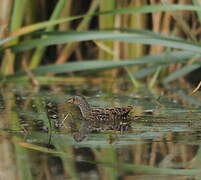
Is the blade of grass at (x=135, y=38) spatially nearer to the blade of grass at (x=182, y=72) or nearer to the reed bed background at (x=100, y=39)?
the reed bed background at (x=100, y=39)

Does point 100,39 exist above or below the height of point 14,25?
below

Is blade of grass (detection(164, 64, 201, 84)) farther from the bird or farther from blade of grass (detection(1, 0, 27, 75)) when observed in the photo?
the bird

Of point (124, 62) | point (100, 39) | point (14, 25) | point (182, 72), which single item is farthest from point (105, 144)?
point (14, 25)

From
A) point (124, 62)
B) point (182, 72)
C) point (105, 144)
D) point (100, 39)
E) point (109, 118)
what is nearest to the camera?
point (105, 144)

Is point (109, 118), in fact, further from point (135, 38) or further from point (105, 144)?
point (135, 38)

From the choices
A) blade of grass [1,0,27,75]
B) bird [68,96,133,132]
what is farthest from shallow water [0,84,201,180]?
blade of grass [1,0,27,75]

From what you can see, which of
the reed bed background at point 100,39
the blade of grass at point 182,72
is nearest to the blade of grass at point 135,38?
the reed bed background at point 100,39

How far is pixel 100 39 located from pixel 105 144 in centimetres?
228

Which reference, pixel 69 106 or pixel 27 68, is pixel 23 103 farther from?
pixel 27 68

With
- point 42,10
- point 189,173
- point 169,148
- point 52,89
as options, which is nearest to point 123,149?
point 169,148

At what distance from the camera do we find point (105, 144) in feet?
13.8

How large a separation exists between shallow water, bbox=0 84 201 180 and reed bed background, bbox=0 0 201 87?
571 millimetres

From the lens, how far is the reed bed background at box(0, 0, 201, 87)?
21.1ft

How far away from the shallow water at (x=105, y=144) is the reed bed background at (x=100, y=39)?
571 mm
